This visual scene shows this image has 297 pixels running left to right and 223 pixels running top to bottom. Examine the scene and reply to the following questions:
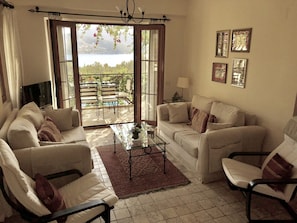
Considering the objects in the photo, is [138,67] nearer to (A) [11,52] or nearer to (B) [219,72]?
(B) [219,72]

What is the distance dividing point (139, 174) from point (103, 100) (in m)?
3.99

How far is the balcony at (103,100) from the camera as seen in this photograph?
652 centimetres

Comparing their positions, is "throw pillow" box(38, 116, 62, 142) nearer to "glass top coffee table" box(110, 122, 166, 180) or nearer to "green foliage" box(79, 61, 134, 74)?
"glass top coffee table" box(110, 122, 166, 180)

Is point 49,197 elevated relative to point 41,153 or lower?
lower

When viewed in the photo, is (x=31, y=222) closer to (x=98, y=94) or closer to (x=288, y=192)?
(x=288, y=192)

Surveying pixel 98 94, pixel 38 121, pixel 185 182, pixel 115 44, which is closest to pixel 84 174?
pixel 38 121

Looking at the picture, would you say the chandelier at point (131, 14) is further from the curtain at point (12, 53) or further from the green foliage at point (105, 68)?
the green foliage at point (105, 68)

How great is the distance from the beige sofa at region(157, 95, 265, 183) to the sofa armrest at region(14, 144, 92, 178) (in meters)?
1.54

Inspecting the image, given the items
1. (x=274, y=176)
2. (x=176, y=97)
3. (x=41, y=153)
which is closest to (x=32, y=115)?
(x=41, y=153)

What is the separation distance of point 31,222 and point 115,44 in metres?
7.19

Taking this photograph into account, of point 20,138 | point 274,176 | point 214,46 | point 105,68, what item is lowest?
point 274,176

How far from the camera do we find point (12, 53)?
3.72 meters

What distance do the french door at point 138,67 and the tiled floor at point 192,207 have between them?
2.63 metres

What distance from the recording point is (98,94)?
7230 millimetres
